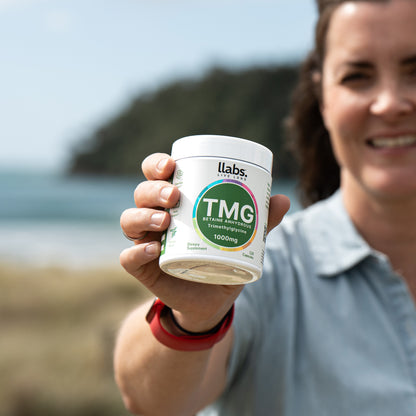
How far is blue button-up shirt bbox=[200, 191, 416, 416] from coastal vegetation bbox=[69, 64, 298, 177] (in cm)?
1307

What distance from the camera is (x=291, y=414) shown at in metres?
1.60

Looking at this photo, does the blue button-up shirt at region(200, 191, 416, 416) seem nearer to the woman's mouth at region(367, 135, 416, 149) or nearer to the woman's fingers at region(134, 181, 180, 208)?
the woman's mouth at region(367, 135, 416, 149)

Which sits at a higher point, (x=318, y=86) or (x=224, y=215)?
(x=318, y=86)

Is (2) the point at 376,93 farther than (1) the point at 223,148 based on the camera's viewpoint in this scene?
Yes

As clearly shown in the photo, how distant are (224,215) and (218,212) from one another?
0.04 ft

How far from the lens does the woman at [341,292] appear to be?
1.47 m

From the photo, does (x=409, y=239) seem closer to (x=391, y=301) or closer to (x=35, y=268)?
(x=391, y=301)

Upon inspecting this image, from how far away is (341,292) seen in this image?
1.74 meters

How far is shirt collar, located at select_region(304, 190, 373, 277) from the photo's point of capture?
5.79ft

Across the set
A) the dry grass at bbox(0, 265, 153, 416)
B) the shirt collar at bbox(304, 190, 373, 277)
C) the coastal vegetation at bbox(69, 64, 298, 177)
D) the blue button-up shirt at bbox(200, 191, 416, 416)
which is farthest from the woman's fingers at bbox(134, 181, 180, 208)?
the coastal vegetation at bbox(69, 64, 298, 177)

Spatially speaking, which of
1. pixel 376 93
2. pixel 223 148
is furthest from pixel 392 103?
pixel 223 148

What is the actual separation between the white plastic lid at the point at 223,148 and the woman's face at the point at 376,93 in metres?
Answer: 0.78

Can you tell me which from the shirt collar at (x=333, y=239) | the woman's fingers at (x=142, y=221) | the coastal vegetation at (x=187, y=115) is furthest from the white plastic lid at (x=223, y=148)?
the coastal vegetation at (x=187, y=115)

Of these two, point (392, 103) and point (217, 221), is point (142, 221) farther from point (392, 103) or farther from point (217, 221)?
point (392, 103)
